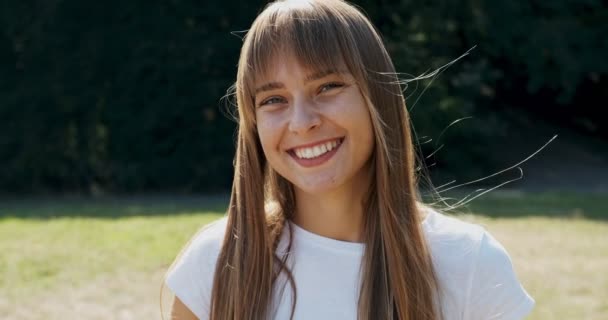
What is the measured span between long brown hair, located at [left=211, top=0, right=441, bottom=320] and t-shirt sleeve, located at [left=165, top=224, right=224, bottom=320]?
1.0 inches

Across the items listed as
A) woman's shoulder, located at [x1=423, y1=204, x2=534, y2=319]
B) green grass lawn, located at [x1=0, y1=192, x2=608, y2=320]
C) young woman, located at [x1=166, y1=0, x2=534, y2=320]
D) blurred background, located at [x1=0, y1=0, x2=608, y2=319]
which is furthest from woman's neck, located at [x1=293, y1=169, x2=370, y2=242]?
blurred background, located at [x1=0, y1=0, x2=608, y2=319]

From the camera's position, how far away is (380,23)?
13.7 m

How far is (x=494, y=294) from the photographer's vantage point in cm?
177

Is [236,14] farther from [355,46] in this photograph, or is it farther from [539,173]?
[355,46]

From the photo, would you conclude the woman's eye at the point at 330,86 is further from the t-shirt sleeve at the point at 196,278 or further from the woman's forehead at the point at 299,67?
the t-shirt sleeve at the point at 196,278

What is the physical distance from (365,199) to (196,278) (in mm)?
422

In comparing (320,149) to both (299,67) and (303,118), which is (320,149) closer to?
(303,118)

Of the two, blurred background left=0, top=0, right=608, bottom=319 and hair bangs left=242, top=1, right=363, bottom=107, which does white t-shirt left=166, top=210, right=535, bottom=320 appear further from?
blurred background left=0, top=0, right=608, bottom=319

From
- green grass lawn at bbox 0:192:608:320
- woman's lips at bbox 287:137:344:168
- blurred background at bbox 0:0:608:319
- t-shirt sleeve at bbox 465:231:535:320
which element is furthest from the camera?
blurred background at bbox 0:0:608:319

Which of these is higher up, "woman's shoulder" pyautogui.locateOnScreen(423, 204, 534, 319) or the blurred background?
"woman's shoulder" pyautogui.locateOnScreen(423, 204, 534, 319)

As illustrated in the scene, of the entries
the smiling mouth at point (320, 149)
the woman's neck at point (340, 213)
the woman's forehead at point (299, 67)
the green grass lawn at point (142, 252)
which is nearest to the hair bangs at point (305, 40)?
the woman's forehead at point (299, 67)

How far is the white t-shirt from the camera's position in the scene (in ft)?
5.85

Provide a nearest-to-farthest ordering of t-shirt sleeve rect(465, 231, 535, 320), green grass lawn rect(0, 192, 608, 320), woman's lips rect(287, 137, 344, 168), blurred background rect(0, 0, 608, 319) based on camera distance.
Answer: t-shirt sleeve rect(465, 231, 535, 320), woman's lips rect(287, 137, 344, 168), green grass lawn rect(0, 192, 608, 320), blurred background rect(0, 0, 608, 319)

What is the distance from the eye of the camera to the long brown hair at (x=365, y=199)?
1.80 meters
